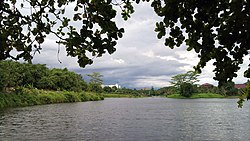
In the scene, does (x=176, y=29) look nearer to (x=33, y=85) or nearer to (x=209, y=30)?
(x=209, y=30)

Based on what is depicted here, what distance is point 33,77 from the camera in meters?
83.9

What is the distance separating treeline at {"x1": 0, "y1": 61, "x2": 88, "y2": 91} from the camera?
212 feet

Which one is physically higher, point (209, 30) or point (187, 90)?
point (187, 90)

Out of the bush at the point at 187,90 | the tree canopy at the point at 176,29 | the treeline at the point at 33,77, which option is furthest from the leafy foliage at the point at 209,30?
the bush at the point at 187,90

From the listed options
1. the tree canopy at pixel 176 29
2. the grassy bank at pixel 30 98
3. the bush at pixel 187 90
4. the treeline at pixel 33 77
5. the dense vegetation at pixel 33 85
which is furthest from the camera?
the bush at pixel 187 90

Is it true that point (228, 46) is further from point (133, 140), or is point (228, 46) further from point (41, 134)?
point (41, 134)

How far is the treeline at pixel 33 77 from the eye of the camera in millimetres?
64556

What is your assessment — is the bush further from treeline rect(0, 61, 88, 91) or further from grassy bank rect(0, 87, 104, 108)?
grassy bank rect(0, 87, 104, 108)

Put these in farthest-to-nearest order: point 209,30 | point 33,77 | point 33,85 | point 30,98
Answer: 1. point 33,85
2. point 33,77
3. point 30,98
4. point 209,30

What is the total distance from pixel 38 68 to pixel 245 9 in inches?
3416

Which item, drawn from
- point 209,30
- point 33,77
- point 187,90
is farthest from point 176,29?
point 187,90

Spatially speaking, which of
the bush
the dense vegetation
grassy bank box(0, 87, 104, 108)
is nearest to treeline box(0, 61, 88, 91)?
the dense vegetation

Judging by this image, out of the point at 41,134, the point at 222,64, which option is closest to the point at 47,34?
the point at 222,64

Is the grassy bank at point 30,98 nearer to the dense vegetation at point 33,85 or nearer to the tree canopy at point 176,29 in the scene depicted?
the dense vegetation at point 33,85
